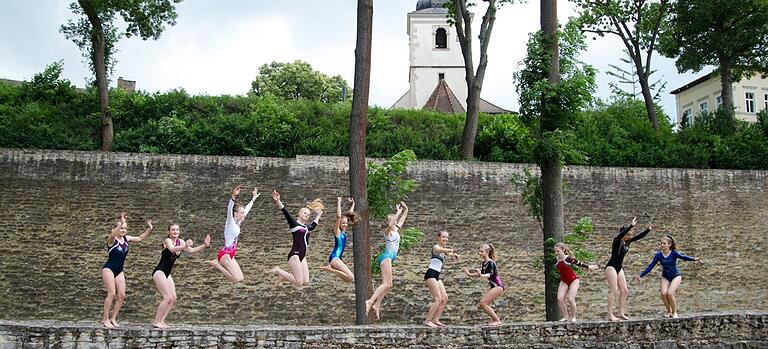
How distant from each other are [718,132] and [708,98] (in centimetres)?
2505

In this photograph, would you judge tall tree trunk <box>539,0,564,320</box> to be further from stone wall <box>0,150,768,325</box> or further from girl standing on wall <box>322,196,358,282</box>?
stone wall <box>0,150,768,325</box>

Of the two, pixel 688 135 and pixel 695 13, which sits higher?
pixel 695 13

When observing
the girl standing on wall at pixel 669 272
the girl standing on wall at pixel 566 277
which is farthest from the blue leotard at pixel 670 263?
the girl standing on wall at pixel 566 277

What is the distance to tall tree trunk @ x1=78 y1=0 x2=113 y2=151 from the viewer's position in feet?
69.6

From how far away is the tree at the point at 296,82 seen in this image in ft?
176

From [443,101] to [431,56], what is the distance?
806 centimetres

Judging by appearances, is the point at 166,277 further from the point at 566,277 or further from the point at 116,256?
the point at 566,277

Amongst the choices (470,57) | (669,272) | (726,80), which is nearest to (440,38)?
(726,80)

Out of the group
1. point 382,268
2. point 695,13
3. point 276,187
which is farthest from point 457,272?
point 695,13

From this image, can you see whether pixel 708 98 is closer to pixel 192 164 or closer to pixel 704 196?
pixel 704 196

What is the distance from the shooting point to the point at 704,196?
20391 millimetres

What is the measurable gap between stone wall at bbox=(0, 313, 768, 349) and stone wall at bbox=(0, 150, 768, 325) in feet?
22.7

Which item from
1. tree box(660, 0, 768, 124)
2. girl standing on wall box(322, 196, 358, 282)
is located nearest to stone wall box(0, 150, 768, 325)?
girl standing on wall box(322, 196, 358, 282)

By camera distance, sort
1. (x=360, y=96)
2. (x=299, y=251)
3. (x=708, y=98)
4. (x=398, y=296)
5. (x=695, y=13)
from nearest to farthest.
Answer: (x=299, y=251) → (x=360, y=96) → (x=398, y=296) → (x=695, y=13) → (x=708, y=98)
